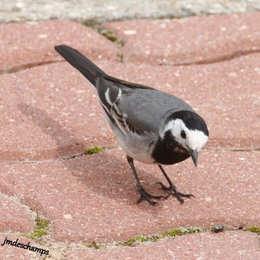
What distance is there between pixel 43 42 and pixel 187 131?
59.1 inches

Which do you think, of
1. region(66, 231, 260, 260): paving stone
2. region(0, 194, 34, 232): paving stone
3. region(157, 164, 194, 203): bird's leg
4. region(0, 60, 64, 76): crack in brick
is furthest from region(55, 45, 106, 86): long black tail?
region(66, 231, 260, 260): paving stone

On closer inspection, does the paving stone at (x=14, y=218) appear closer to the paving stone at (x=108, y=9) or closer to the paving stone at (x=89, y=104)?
the paving stone at (x=89, y=104)

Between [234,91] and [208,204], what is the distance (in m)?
1.12

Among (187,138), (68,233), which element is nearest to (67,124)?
(187,138)

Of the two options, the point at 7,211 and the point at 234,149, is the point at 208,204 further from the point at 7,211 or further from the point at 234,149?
the point at 7,211

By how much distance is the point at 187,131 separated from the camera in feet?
11.1

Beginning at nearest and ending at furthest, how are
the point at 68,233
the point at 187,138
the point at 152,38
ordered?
the point at 68,233 < the point at 187,138 < the point at 152,38

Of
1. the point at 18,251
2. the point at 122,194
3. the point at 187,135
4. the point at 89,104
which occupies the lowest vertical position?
the point at 122,194

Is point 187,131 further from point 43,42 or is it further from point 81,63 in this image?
point 43,42

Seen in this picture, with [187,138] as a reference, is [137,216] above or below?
below

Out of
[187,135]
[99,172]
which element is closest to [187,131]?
[187,135]

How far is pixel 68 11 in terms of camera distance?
4.89 meters

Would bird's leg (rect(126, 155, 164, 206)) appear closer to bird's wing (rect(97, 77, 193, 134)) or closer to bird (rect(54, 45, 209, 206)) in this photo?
bird (rect(54, 45, 209, 206))

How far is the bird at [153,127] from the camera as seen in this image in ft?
11.1
